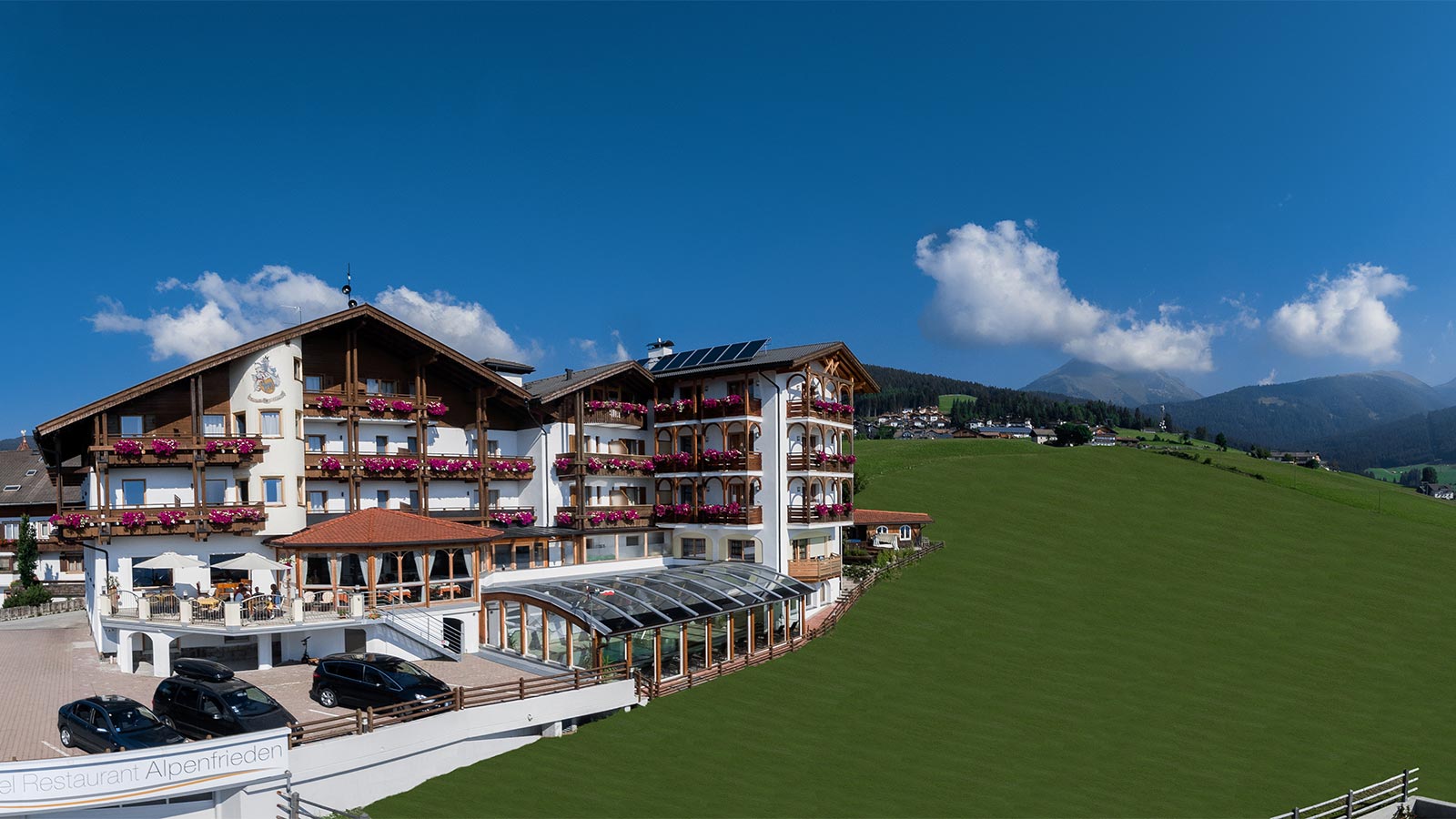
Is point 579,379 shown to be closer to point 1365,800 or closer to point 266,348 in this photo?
point 266,348

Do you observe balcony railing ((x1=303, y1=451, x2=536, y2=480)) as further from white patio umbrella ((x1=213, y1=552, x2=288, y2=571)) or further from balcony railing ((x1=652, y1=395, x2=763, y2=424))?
balcony railing ((x1=652, y1=395, x2=763, y2=424))

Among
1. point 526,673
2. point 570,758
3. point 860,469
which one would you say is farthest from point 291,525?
point 860,469

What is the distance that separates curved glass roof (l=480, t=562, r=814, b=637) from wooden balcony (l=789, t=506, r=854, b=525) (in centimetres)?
514

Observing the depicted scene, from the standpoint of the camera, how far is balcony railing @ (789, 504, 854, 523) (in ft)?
153

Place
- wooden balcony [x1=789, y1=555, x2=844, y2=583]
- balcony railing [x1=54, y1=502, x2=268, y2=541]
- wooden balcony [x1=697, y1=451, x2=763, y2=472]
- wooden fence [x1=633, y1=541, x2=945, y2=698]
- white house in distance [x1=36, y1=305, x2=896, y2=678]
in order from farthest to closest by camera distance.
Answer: wooden balcony [x1=697, y1=451, x2=763, y2=472] < wooden balcony [x1=789, y1=555, x2=844, y2=583] < balcony railing [x1=54, y1=502, x2=268, y2=541] < white house in distance [x1=36, y1=305, x2=896, y2=678] < wooden fence [x1=633, y1=541, x2=945, y2=698]

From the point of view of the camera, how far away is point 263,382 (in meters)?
38.3

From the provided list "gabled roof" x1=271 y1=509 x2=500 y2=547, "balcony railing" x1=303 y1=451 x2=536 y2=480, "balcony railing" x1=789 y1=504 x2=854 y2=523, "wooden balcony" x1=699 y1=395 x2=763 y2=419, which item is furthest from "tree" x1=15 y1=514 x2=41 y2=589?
"balcony railing" x1=789 y1=504 x2=854 y2=523

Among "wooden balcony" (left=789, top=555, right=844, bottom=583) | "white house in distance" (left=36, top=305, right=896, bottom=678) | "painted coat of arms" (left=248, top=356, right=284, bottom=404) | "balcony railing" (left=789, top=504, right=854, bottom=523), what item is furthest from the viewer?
"balcony railing" (left=789, top=504, right=854, bottom=523)

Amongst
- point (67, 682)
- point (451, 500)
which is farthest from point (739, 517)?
point (67, 682)

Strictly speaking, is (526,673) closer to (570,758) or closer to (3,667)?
(570,758)

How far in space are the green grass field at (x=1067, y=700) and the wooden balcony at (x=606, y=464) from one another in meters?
14.6

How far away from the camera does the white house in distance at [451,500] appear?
33.7m

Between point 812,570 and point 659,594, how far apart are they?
41.0 ft

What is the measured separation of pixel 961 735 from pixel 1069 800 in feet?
16.8
